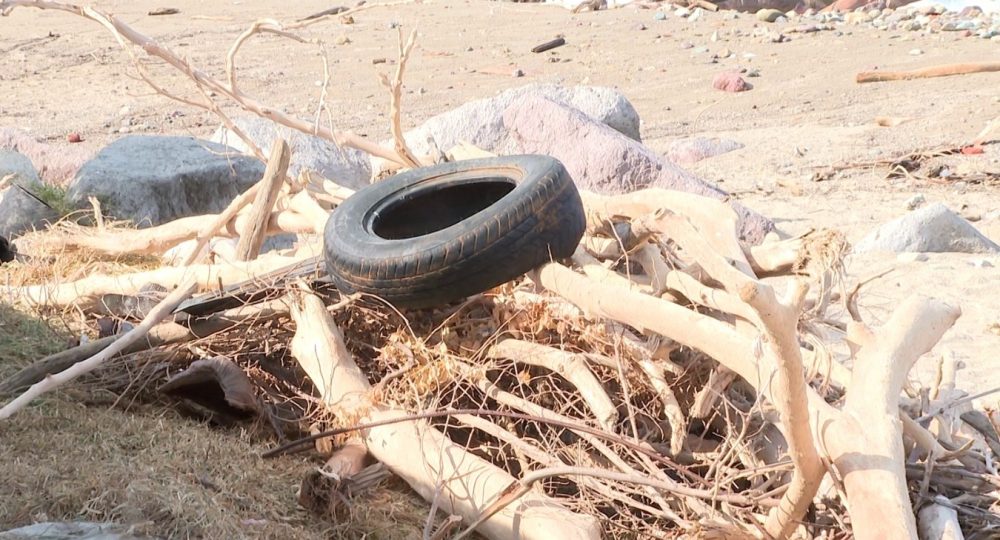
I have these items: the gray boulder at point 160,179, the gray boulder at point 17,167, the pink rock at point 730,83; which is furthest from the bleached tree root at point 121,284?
the pink rock at point 730,83

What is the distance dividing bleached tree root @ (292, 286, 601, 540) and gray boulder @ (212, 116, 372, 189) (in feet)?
12.7

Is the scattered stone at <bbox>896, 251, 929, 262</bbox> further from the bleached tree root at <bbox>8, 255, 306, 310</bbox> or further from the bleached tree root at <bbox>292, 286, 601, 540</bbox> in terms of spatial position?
the bleached tree root at <bbox>292, 286, 601, 540</bbox>

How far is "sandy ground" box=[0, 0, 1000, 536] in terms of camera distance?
8.97 metres

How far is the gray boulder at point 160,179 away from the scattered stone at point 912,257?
187 inches

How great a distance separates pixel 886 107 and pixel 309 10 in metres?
11.6

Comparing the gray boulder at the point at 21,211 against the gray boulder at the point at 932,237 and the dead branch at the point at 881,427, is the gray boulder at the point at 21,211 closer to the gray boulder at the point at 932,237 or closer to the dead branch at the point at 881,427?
the dead branch at the point at 881,427

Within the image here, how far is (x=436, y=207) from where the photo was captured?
4723 millimetres

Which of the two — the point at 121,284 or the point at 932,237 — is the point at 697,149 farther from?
the point at 121,284

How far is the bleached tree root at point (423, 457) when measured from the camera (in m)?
3.35

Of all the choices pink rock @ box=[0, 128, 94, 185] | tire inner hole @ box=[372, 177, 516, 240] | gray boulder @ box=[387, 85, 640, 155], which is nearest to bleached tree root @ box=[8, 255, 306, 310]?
tire inner hole @ box=[372, 177, 516, 240]

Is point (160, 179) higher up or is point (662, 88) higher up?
point (160, 179)

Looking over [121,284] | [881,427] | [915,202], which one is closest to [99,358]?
[121,284]

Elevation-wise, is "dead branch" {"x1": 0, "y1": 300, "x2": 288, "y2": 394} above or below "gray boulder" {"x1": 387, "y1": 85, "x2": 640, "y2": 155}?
above

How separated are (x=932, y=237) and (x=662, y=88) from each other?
7590 mm
